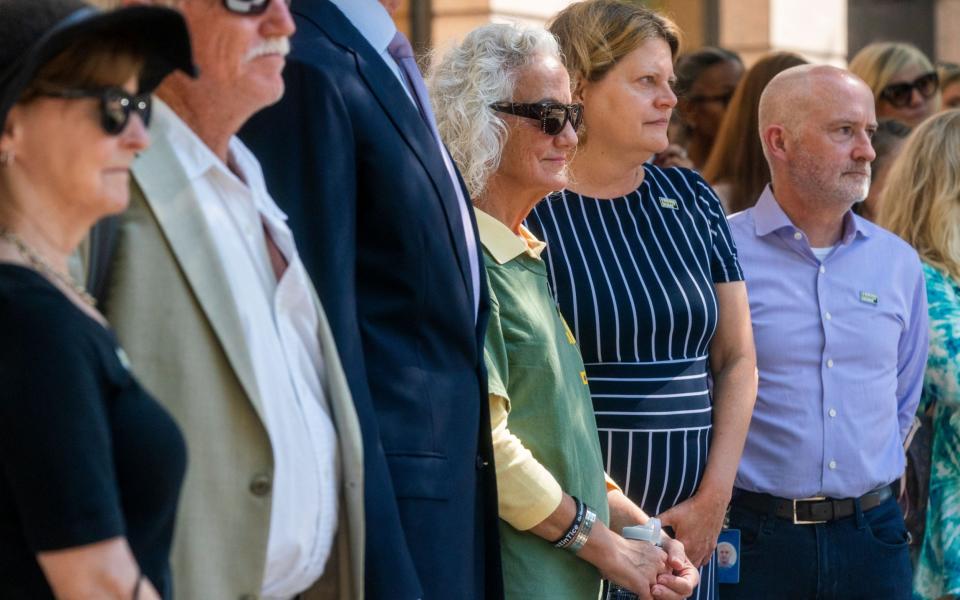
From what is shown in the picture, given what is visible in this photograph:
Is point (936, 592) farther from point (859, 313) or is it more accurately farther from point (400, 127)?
point (400, 127)

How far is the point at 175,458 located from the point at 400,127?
3.53ft

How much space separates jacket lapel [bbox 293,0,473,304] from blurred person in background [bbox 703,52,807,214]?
2.80 m

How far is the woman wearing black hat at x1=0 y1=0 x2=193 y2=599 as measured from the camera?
1.96 meters

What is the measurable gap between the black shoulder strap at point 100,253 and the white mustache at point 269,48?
15.6 inches

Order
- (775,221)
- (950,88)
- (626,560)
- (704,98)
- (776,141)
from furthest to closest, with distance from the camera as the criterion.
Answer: (950,88), (704,98), (776,141), (775,221), (626,560)

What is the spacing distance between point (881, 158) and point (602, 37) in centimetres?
244

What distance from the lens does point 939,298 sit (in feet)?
16.5

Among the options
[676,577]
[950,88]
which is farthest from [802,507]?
[950,88]

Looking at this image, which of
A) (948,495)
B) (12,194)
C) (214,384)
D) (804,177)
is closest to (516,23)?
(804,177)

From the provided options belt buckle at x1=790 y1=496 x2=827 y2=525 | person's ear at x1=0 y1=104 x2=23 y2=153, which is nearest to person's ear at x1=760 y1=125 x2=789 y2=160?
belt buckle at x1=790 y1=496 x2=827 y2=525

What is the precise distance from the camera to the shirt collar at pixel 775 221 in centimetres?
467

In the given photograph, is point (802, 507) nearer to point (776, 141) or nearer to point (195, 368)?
point (776, 141)

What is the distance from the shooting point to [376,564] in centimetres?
278

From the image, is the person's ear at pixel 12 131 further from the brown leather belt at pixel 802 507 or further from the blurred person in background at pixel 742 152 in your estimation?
the blurred person in background at pixel 742 152
